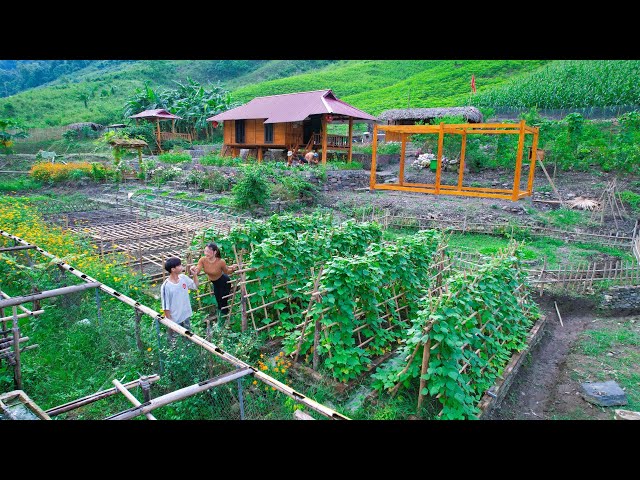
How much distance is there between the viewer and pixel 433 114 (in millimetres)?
26656

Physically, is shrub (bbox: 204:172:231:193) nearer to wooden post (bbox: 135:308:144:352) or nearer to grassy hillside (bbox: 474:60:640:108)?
wooden post (bbox: 135:308:144:352)

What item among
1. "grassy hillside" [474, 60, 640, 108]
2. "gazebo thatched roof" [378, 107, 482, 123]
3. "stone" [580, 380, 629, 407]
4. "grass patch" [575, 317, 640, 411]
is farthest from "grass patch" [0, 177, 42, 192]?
"grassy hillside" [474, 60, 640, 108]

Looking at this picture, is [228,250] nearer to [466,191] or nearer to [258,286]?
[258,286]

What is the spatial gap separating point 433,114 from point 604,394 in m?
23.6

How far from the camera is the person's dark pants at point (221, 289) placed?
6137mm

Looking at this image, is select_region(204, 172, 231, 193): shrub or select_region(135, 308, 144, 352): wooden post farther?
select_region(204, 172, 231, 193): shrub

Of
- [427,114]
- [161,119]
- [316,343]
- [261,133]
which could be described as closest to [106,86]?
[161,119]

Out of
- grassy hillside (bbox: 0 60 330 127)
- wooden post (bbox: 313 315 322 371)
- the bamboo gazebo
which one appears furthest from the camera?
grassy hillside (bbox: 0 60 330 127)

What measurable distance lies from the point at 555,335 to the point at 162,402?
679 centimetres

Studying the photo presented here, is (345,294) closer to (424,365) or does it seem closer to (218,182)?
(424,365)

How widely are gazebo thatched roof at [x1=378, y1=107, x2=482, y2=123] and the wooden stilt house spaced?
468cm

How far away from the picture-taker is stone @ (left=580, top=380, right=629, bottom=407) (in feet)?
17.8

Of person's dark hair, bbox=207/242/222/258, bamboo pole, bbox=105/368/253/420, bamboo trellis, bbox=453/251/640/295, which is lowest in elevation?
bamboo trellis, bbox=453/251/640/295

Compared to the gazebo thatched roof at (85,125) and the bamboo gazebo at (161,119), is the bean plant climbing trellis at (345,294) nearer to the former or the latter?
the bamboo gazebo at (161,119)
